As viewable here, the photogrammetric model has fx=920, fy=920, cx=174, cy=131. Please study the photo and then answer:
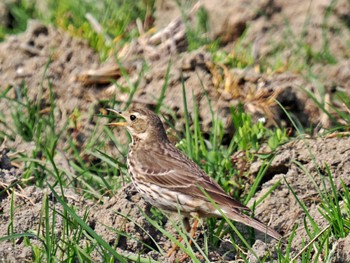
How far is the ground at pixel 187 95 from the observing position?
6062 millimetres

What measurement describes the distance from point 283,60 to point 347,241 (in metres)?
3.81

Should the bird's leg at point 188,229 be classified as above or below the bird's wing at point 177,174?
below

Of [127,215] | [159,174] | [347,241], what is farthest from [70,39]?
[347,241]

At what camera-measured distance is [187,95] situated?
7.79 metres

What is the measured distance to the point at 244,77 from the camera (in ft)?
26.2

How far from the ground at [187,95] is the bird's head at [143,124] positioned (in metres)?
0.36

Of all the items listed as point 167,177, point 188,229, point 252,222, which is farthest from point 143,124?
point 252,222

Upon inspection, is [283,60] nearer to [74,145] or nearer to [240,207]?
[74,145]

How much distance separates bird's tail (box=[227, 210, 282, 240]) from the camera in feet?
19.1

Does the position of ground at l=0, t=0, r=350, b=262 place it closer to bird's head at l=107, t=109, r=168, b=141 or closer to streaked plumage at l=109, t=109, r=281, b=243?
streaked plumage at l=109, t=109, r=281, b=243

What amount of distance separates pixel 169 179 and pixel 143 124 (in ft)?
2.18

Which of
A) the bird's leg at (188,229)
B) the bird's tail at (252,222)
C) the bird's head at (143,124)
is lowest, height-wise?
the bird's leg at (188,229)

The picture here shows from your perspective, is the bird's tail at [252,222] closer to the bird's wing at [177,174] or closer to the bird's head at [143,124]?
the bird's wing at [177,174]

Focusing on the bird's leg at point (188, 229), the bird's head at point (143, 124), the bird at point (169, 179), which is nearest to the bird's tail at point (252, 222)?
the bird at point (169, 179)
